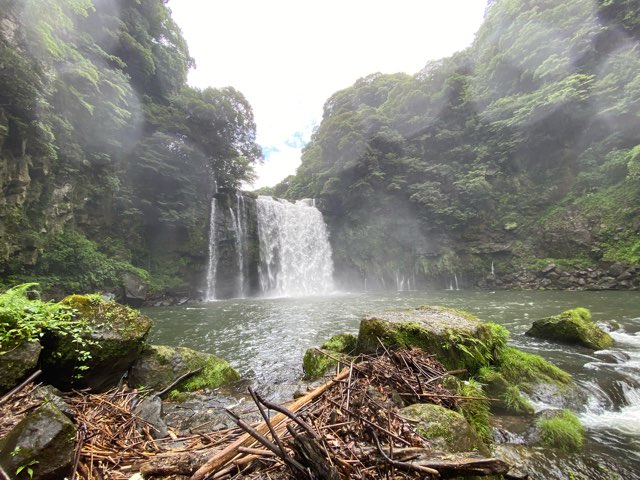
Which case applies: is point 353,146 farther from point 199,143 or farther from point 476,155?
point 199,143

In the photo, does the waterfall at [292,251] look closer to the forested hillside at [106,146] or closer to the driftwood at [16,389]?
the forested hillside at [106,146]

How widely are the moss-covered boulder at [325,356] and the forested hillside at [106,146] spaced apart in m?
15.0

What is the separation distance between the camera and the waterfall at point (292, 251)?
84.7 ft

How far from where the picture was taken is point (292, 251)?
89.1 feet

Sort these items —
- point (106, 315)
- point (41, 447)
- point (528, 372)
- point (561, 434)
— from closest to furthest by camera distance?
point (41, 447) → point (561, 434) → point (106, 315) → point (528, 372)

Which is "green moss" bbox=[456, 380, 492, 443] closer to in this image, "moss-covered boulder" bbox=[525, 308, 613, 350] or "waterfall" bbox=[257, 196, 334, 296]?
"moss-covered boulder" bbox=[525, 308, 613, 350]

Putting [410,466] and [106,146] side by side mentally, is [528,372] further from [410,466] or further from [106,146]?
[106,146]

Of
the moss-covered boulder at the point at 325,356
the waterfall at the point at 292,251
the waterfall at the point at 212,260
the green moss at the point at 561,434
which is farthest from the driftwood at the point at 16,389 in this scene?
the waterfall at the point at 292,251

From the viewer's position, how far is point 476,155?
27016 mm

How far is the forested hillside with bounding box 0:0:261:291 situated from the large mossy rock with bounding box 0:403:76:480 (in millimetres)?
15473

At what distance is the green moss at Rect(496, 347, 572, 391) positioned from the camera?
471 cm

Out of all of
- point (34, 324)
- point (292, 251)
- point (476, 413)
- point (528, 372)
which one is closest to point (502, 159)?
point (292, 251)

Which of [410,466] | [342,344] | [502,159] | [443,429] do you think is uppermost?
[502,159]

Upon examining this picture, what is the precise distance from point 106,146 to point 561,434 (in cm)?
2402
